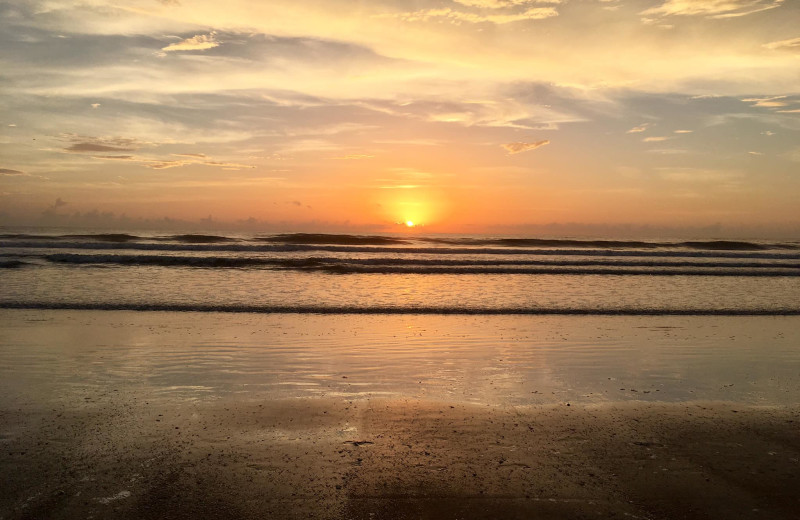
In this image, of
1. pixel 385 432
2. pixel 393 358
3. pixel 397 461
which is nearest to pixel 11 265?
pixel 393 358

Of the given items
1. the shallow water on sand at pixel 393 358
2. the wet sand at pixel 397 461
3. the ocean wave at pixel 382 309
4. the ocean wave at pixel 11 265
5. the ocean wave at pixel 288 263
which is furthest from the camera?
the ocean wave at pixel 288 263

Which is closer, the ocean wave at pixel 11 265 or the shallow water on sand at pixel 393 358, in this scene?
the shallow water on sand at pixel 393 358

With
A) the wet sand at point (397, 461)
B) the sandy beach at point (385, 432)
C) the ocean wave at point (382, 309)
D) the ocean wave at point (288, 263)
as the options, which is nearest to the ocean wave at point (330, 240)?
the ocean wave at point (288, 263)

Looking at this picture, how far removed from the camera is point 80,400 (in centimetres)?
737

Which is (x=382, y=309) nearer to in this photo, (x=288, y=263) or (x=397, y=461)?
(x=397, y=461)

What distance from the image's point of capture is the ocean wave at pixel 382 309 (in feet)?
51.5

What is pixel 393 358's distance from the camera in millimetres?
10359

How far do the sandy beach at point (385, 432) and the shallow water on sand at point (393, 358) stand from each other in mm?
69

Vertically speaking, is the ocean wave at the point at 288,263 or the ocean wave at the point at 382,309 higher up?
the ocean wave at the point at 288,263

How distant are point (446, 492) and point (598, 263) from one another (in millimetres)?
33692

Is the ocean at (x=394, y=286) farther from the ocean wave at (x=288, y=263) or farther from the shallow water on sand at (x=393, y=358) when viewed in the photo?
the shallow water on sand at (x=393, y=358)

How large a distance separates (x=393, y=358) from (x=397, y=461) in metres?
4.84

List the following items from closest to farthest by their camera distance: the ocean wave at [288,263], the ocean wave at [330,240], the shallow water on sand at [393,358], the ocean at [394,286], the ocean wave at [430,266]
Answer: the shallow water on sand at [393,358]
the ocean at [394,286]
the ocean wave at [430,266]
the ocean wave at [288,263]
the ocean wave at [330,240]

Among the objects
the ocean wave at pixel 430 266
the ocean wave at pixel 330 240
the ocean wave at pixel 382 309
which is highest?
the ocean wave at pixel 330 240
